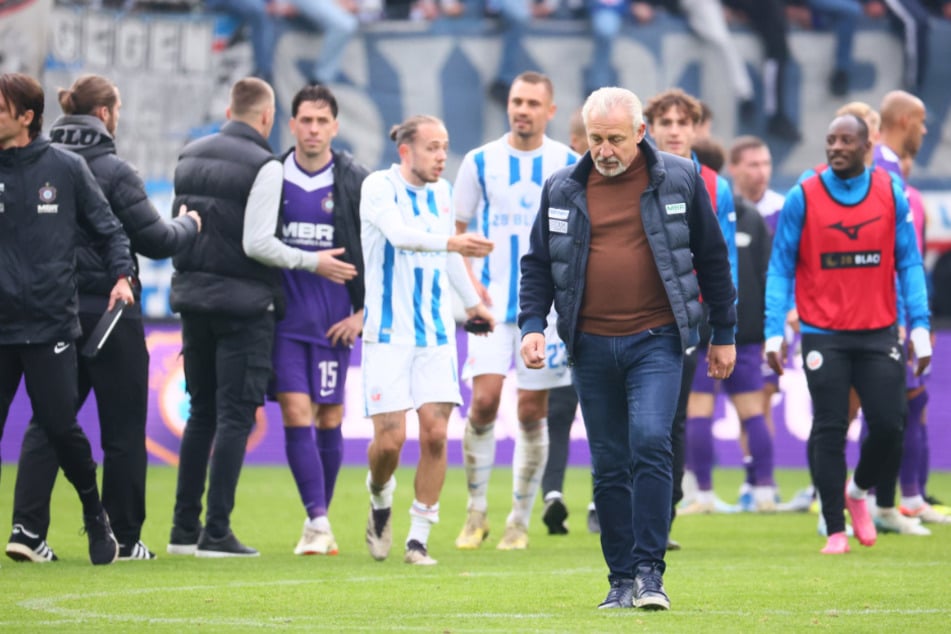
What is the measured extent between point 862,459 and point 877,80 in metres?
12.1

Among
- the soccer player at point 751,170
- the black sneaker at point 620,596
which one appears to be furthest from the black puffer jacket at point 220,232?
the soccer player at point 751,170

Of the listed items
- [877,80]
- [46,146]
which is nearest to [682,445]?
[46,146]

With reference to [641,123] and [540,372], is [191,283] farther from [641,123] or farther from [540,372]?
[641,123]

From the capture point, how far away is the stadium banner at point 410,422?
16516mm

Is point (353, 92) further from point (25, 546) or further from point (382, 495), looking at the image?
point (25, 546)

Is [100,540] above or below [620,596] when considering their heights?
below

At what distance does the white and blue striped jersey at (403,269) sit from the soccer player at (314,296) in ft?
1.62

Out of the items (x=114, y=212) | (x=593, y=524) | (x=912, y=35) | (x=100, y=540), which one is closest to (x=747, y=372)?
(x=593, y=524)

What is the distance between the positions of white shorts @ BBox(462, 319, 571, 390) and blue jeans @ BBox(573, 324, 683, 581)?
298cm

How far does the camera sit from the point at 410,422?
16688mm

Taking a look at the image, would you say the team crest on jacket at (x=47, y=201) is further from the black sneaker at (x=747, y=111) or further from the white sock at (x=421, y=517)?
the black sneaker at (x=747, y=111)

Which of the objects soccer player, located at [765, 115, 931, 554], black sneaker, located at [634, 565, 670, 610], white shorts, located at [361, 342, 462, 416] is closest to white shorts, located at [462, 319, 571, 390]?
white shorts, located at [361, 342, 462, 416]

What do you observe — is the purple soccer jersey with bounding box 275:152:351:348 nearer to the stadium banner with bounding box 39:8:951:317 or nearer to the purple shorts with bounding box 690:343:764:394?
the purple shorts with bounding box 690:343:764:394

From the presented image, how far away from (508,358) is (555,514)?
1290mm
